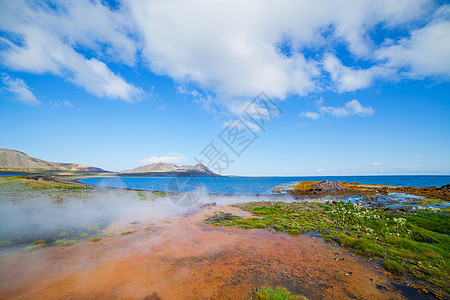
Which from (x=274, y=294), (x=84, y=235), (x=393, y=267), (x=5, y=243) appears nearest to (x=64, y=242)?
(x=84, y=235)

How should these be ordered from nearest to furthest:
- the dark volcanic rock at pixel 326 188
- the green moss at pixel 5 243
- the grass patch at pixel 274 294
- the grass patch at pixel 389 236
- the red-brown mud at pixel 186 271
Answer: the grass patch at pixel 274 294 < the red-brown mud at pixel 186 271 < the grass patch at pixel 389 236 < the green moss at pixel 5 243 < the dark volcanic rock at pixel 326 188

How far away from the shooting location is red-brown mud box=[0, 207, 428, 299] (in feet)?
21.9

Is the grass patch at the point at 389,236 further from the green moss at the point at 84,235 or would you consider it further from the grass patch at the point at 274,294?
the green moss at the point at 84,235

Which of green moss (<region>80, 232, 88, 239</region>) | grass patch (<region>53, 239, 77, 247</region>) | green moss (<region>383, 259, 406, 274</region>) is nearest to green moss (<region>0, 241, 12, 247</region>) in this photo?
grass patch (<region>53, 239, 77, 247</region>)

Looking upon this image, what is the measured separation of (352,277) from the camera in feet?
25.7

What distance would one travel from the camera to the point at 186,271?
823 centimetres

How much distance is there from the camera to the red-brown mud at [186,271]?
263 inches

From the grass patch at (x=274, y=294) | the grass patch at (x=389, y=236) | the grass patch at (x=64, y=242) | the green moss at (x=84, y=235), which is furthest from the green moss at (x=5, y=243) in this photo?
the grass patch at (x=274, y=294)

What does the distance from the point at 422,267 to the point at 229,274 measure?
30.5 ft

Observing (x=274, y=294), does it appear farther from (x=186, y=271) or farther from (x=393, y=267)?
(x=393, y=267)

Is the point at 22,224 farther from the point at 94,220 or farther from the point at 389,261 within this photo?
the point at 389,261

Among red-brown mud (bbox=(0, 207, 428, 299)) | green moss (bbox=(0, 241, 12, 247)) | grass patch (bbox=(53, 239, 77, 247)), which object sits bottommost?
red-brown mud (bbox=(0, 207, 428, 299))

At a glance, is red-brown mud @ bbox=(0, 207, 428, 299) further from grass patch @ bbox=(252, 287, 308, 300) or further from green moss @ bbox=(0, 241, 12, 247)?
green moss @ bbox=(0, 241, 12, 247)

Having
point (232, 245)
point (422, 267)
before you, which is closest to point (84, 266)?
point (232, 245)
